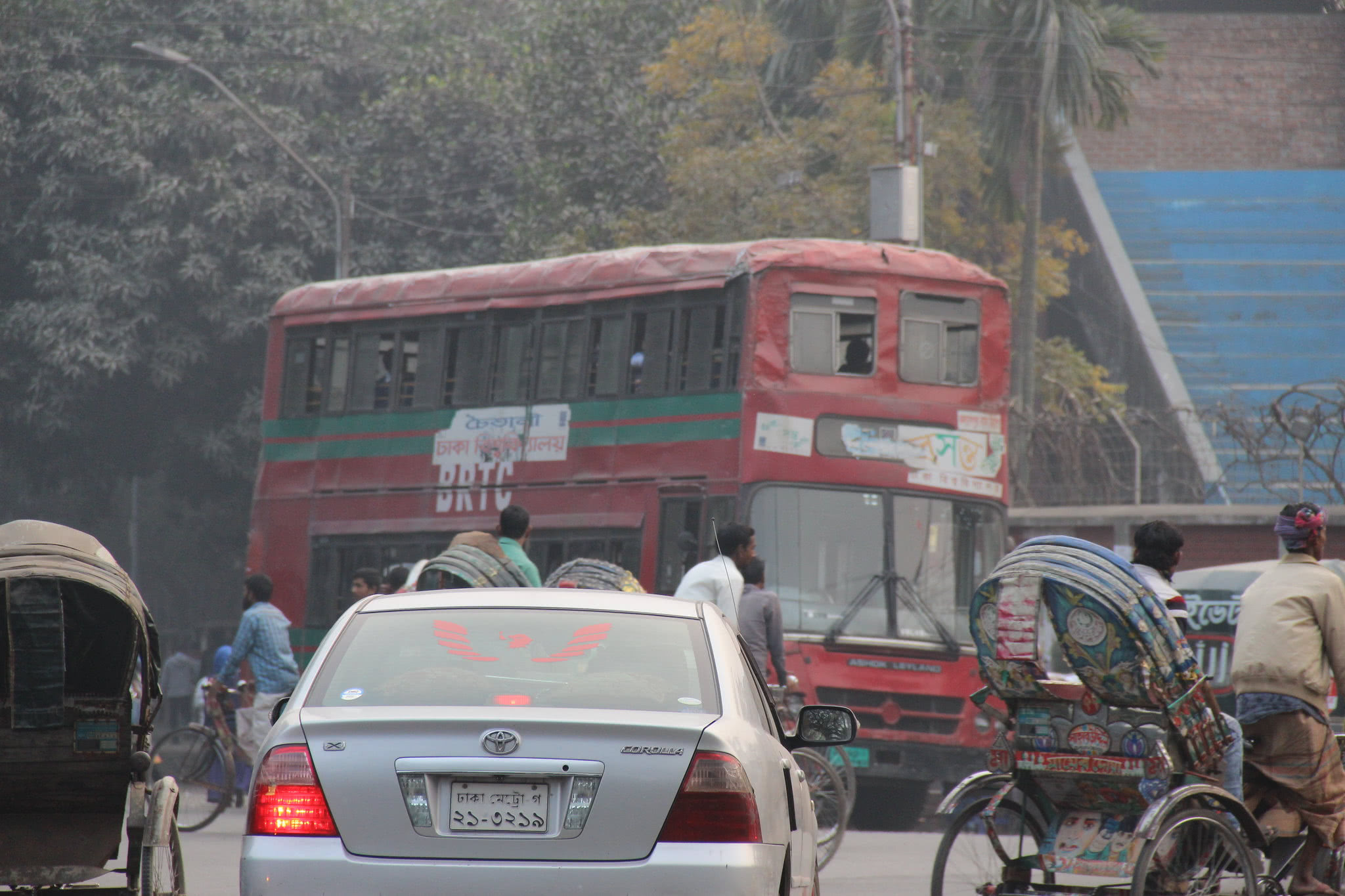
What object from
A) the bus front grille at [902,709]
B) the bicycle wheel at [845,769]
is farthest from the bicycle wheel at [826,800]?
the bus front grille at [902,709]

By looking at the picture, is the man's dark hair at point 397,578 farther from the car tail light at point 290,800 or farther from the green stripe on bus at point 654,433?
the car tail light at point 290,800

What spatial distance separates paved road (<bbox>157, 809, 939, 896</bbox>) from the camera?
32.3ft

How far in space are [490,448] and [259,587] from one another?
3.69 metres

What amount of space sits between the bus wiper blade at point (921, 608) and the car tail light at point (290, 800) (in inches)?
407

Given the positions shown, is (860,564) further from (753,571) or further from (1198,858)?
(1198,858)

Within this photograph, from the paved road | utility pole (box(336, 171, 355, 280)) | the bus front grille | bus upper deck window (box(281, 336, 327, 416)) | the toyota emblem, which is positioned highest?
utility pole (box(336, 171, 355, 280))

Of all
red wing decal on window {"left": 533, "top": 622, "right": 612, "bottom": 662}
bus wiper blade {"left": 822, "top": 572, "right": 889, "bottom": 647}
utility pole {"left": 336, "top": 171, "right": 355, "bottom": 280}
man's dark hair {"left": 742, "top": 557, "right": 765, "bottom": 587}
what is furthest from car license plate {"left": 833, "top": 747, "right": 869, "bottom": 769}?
utility pole {"left": 336, "top": 171, "right": 355, "bottom": 280}

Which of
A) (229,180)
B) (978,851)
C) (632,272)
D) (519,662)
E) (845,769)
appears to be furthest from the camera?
(229,180)

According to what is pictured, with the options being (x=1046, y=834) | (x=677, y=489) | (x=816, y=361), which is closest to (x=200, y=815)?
(x=677, y=489)

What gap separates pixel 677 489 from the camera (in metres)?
15.6

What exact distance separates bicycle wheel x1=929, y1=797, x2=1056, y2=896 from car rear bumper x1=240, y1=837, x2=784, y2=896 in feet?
8.32

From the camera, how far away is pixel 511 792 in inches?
192

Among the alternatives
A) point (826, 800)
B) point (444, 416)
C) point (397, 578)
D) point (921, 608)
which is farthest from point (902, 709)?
point (444, 416)

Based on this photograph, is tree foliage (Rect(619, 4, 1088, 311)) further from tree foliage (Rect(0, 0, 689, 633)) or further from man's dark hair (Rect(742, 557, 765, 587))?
man's dark hair (Rect(742, 557, 765, 587))
